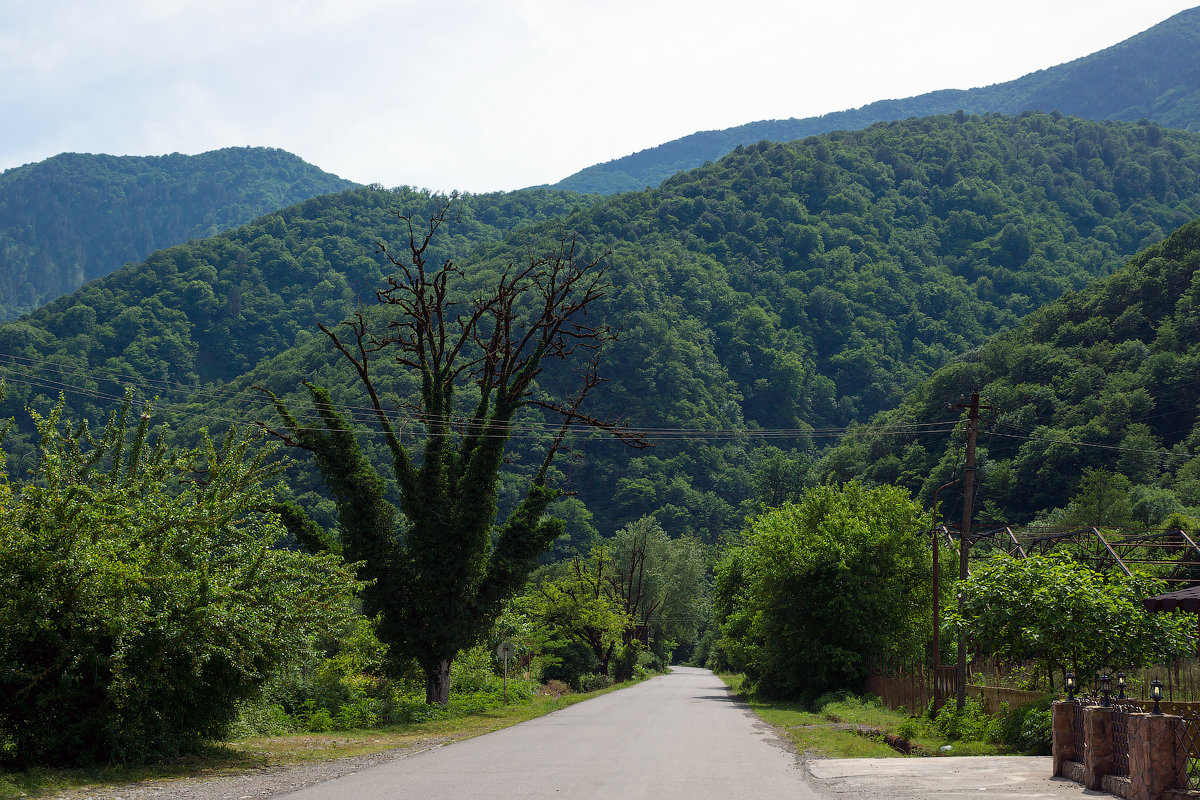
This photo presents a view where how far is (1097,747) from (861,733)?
11827 mm

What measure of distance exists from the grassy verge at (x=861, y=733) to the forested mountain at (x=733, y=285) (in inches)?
2951

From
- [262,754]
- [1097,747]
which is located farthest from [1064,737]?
[262,754]

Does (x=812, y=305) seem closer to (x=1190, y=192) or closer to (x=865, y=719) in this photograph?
(x=1190, y=192)

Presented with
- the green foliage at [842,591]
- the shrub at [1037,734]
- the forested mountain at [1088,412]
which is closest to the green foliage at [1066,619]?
the shrub at [1037,734]

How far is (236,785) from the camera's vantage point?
13.3 meters

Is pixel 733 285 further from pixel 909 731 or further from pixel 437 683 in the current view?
pixel 909 731

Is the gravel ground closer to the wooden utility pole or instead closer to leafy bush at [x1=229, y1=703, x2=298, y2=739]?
leafy bush at [x1=229, y1=703, x2=298, y2=739]

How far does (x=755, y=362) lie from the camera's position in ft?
516

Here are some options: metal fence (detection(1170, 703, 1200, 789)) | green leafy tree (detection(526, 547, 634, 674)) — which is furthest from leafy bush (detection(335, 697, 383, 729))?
green leafy tree (detection(526, 547, 634, 674))

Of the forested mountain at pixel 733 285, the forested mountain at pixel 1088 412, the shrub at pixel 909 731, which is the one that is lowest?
the shrub at pixel 909 731

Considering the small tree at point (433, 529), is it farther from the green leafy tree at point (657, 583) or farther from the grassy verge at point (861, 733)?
the green leafy tree at point (657, 583)

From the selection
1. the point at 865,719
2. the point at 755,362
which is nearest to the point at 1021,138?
the point at 755,362

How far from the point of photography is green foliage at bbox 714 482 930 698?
3591 cm

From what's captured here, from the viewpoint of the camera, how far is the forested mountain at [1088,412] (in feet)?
245
